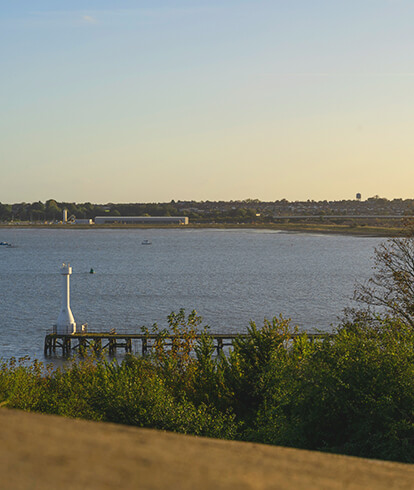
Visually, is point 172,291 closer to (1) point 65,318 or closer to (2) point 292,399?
(1) point 65,318

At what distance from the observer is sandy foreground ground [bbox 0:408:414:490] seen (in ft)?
6.19

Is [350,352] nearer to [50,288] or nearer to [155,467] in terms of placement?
[155,467]

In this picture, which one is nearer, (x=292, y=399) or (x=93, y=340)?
(x=292, y=399)

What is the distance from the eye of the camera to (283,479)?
203 centimetres

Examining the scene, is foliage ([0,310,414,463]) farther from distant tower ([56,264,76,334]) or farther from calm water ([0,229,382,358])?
distant tower ([56,264,76,334])

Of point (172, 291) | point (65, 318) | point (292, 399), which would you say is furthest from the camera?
point (172, 291)

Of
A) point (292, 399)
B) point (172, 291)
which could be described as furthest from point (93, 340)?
point (172, 291)

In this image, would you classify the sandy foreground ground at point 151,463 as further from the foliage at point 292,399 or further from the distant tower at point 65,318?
the distant tower at point 65,318

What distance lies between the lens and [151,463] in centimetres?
204

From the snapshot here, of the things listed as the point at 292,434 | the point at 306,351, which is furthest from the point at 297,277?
the point at 292,434

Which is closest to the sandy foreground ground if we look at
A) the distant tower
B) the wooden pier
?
the wooden pier

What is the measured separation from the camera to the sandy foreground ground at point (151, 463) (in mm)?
1888

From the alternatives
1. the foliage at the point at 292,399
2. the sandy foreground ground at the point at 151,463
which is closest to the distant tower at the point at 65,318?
the foliage at the point at 292,399

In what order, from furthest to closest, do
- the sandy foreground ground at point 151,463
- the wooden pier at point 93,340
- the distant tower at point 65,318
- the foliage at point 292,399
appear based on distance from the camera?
the distant tower at point 65,318
the wooden pier at point 93,340
the foliage at point 292,399
the sandy foreground ground at point 151,463
